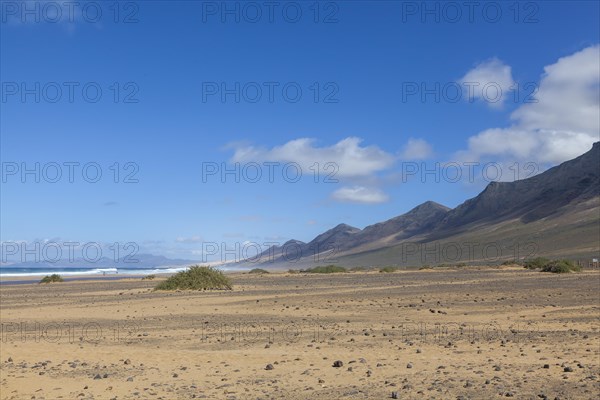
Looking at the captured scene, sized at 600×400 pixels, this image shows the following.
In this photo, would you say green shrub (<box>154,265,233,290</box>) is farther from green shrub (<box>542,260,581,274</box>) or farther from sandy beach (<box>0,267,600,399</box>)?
green shrub (<box>542,260,581,274</box>)

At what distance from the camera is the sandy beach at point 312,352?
382 inches

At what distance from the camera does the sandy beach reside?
9.70 metres

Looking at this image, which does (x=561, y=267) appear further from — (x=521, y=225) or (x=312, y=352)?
(x=521, y=225)

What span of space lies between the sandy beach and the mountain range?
236 feet

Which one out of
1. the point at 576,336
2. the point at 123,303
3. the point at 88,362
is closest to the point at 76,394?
the point at 88,362

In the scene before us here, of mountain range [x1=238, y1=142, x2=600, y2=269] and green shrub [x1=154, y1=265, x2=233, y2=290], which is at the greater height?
mountain range [x1=238, y1=142, x2=600, y2=269]

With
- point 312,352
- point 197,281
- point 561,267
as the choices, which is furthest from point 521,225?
point 312,352

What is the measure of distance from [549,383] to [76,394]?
7.52 meters

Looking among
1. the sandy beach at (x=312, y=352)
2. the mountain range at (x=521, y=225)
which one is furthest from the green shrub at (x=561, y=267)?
the mountain range at (x=521, y=225)

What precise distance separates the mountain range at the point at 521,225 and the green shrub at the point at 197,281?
61411mm

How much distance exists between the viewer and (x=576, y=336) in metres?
14.1

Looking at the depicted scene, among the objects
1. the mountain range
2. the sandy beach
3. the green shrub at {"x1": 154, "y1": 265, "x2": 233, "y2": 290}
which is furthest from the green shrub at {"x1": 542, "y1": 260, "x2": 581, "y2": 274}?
the mountain range

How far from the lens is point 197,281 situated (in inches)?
1489

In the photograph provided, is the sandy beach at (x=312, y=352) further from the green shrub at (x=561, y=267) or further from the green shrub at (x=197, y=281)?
the green shrub at (x=561, y=267)
